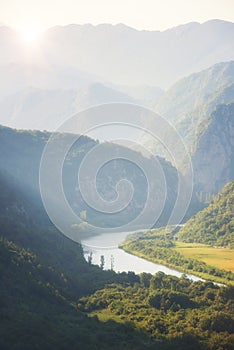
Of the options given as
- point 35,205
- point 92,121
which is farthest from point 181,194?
point 35,205

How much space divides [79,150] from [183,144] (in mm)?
41979

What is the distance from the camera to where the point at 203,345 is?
3050cm

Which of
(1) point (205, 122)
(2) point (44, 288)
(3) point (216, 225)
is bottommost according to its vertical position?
(2) point (44, 288)

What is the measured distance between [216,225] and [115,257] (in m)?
14.1

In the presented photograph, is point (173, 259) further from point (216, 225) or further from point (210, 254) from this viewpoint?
point (216, 225)

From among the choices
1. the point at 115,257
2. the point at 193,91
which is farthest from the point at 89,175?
the point at 193,91

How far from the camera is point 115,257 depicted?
61562mm

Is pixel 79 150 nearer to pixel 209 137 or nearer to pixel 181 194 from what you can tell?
pixel 181 194

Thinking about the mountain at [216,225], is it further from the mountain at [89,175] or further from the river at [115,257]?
the mountain at [89,175]

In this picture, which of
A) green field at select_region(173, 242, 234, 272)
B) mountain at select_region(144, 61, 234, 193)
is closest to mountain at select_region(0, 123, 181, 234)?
→ mountain at select_region(144, 61, 234, 193)

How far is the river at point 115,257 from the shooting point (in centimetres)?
5469

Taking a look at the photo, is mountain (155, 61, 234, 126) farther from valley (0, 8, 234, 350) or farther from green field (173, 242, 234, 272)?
green field (173, 242, 234, 272)

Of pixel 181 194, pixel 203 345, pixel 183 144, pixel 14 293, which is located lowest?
pixel 203 345

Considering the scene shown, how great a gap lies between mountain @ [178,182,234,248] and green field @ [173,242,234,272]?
191 cm
